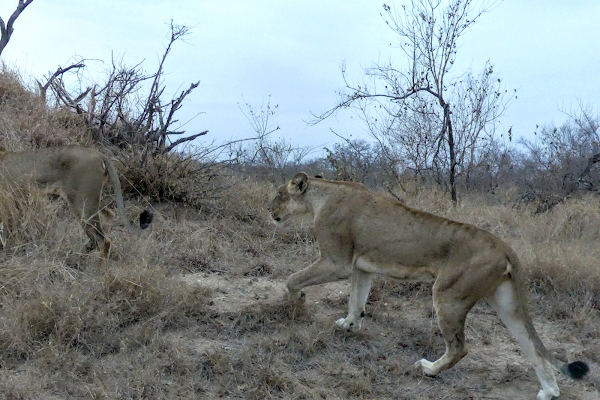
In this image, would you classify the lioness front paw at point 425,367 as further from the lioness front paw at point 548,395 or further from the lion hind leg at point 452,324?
the lioness front paw at point 548,395

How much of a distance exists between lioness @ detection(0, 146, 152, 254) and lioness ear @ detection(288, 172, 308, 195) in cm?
177

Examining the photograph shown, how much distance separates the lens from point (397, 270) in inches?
207

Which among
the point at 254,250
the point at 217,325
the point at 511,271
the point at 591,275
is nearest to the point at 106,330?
the point at 217,325

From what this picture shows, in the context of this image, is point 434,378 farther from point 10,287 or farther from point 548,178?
point 548,178

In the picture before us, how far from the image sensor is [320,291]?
21.4ft

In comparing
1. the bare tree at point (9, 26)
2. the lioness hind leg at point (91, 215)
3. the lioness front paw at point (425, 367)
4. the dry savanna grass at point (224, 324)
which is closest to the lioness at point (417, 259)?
the lioness front paw at point (425, 367)

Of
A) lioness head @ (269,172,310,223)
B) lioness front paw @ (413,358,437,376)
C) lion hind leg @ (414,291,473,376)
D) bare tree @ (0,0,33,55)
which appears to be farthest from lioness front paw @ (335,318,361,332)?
bare tree @ (0,0,33,55)

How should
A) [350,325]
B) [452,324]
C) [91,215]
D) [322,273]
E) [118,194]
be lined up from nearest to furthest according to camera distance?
[452,324] < [322,273] < [350,325] < [91,215] < [118,194]

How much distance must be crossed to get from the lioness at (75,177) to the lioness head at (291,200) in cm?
153

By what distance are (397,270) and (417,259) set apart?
20 centimetres

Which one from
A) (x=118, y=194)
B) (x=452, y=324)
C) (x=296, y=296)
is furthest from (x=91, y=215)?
(x=452, y=324)

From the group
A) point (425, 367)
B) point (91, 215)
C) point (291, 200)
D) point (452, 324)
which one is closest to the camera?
point (452, 324)

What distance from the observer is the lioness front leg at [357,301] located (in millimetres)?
5691

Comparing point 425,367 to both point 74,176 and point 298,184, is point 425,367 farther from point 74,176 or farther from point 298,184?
point 74,176
